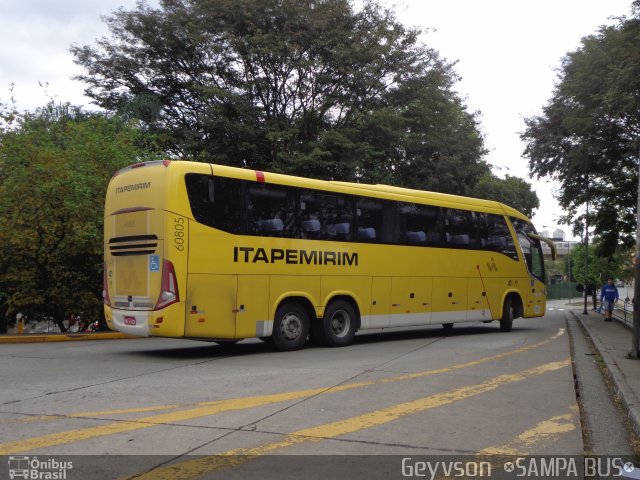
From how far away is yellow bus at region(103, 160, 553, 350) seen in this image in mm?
11070

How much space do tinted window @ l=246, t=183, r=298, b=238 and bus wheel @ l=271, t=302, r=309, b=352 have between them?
1.55 meters

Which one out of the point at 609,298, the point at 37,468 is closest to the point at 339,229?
the point at 37,468

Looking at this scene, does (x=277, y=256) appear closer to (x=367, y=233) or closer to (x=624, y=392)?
(x=367, y=233)

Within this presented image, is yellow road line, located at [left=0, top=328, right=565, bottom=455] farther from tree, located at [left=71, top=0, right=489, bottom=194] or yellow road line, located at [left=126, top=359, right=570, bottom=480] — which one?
tree, located at [left=71, top=0, right=489, bottom=194]

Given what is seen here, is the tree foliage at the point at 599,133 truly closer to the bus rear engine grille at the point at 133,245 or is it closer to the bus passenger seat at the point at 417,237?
the bus passenger seat at the point at 417,237

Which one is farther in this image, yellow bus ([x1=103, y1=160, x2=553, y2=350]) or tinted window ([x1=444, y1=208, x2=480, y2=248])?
tinted window ([x1=444, y1=208, x2=480, y2=248])

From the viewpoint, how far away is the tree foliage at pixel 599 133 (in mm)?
16953

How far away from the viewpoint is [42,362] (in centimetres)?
1073

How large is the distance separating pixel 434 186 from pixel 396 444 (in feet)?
80.9

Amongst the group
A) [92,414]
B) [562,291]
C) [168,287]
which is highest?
[168,287]

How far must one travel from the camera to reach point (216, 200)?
11516mm

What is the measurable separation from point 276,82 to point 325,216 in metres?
13.3

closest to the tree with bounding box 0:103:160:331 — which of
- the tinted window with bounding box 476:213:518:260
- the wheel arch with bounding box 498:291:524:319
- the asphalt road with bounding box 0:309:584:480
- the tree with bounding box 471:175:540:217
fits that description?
the asphalt road with bounding box 0:309:584:480

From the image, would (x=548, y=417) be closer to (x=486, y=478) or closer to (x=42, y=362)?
(x=486, y=478)
